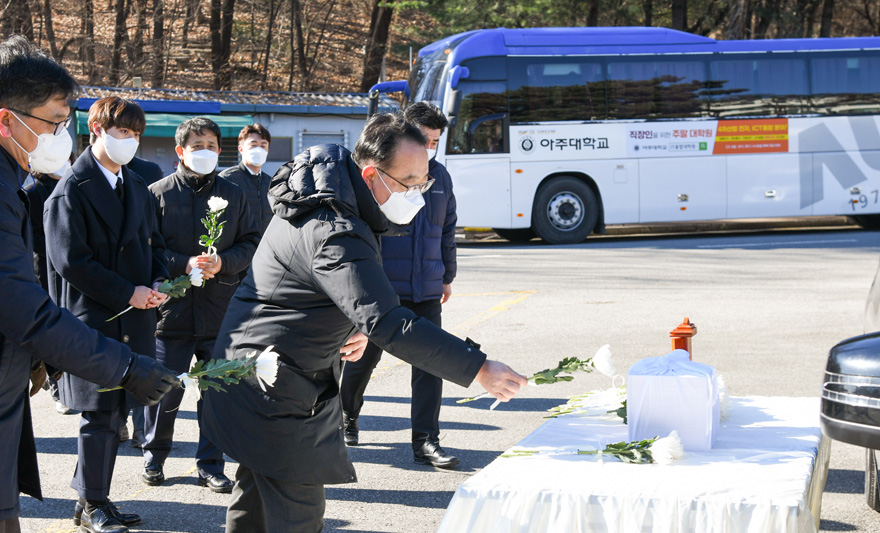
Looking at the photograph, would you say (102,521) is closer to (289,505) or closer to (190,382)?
(289,505)

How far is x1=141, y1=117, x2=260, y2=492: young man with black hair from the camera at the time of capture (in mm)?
5500

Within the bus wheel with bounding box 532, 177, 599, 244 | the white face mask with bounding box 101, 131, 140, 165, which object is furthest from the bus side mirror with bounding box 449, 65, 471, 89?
the white face mask with bounding box 101, 131, 140, 165

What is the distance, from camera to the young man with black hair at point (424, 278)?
5613mm

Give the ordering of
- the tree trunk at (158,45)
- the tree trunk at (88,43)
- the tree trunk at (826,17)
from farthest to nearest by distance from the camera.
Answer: the tree trunk at (826,17)
the tree trunk at (88,43)
the tree trunk at (158,45)

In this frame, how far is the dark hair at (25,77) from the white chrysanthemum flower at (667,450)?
220 cm

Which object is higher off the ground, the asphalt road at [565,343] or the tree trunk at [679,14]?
the tree trunk at [679,14]

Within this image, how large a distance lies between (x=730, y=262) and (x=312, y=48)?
2516 cm

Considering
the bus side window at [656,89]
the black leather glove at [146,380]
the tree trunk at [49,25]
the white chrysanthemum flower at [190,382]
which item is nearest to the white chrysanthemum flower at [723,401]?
the white chrysanthemum flower at [190,382]

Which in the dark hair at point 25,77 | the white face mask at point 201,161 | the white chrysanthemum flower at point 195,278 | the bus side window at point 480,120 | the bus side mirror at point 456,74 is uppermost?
the bus side mirror at point 456,74

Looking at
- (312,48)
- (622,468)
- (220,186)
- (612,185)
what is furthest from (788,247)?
(312,48)

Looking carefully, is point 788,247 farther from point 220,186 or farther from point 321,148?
point 321,148

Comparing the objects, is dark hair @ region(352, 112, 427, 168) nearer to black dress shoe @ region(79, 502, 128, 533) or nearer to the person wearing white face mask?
black dress shoe @ region(79, 502, 128, 533)

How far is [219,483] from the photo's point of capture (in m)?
5.07

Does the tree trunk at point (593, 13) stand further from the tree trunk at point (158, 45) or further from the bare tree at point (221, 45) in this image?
the tree trunk at point (158, 45)
